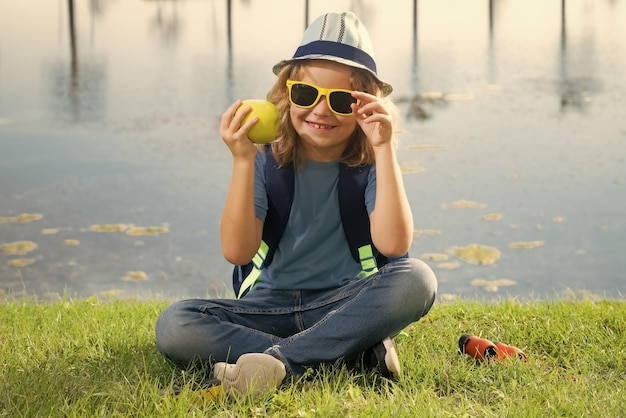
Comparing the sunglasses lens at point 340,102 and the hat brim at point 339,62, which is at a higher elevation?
the hat brim at point 339,62

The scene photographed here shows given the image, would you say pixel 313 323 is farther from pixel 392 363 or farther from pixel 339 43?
pixel 339 43

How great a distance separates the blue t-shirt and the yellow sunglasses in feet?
1.03

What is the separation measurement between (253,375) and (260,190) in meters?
0.87

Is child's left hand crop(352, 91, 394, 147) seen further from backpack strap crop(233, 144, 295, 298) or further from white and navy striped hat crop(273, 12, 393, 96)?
backpack strap crop(233, 144, 295, 298)

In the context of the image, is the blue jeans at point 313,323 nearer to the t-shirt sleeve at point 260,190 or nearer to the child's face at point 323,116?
the t-shirt sleeve at point 260,190

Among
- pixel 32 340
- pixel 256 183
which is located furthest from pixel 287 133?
pixel 32 340

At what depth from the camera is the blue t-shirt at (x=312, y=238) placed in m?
3.62

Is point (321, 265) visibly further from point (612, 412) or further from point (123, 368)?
point (612, 412)

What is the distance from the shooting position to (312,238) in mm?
3635

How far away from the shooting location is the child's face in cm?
346

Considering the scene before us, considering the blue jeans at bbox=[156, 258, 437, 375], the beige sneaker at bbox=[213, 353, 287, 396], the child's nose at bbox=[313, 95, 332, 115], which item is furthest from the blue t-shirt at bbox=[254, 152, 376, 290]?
the beige sneaker at bbox=[213, 353, 287, 396]

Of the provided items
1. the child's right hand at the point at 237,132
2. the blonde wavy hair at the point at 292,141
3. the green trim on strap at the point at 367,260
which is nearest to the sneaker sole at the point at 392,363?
the green trim on strap at the point at 367,260

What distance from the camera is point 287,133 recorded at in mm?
3660

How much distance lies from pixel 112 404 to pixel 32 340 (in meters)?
1.05
